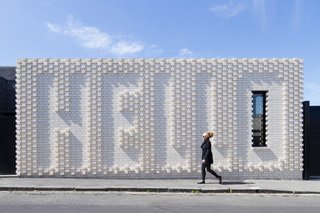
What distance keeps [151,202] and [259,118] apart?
18.9 feet

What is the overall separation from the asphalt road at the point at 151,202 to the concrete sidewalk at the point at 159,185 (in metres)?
0.41

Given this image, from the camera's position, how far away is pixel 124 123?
40.9ft

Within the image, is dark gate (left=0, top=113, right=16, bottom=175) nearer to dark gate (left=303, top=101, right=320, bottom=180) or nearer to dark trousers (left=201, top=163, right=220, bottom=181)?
dark trousers (left=201, top=163, right=220, bottom=181)

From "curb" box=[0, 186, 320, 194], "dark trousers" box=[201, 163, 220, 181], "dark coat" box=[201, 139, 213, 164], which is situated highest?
"dark coat" box=[201, 139, 213, 164]

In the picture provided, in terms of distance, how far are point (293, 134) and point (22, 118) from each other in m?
9.47

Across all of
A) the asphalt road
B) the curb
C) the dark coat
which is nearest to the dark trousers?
the dark coat

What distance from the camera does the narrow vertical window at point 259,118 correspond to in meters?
12.9

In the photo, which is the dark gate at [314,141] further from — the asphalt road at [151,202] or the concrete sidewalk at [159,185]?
the asphalt road at [151,202]

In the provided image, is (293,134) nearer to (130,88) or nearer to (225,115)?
(225,115)

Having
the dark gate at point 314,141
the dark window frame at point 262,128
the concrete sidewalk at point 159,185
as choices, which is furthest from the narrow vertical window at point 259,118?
the dark gate at point 314,141

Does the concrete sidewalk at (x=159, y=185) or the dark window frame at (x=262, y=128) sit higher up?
the dark window frame at (x=262, y=128)

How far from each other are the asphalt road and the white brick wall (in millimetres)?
2308

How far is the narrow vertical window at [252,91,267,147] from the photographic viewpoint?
12859mm

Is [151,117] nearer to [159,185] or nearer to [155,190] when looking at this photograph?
[159,185]
